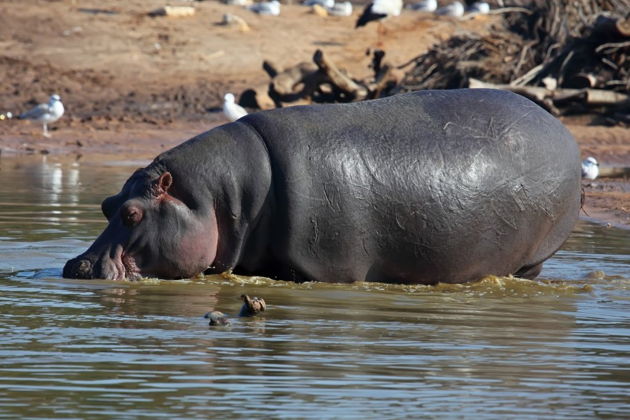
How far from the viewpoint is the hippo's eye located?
6.95 m

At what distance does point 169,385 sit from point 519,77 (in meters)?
12.6

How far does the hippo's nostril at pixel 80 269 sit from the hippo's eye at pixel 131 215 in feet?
0.97

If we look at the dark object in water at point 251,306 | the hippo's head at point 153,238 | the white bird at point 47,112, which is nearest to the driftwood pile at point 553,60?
the white bird at point 47,112

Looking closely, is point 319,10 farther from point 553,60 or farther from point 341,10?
point 553,60

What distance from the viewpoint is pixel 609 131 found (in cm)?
1602

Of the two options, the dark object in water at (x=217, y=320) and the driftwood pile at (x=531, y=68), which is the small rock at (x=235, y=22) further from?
the dark object in water at (x=217, y=320)

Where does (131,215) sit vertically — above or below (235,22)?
above

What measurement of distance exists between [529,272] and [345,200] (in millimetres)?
1263

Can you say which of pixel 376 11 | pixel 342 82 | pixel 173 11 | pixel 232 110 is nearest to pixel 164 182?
pixel 232 110

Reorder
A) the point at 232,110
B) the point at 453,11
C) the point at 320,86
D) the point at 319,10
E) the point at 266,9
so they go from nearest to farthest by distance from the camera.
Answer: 1. the point at 232,110
2. the point at 320,86
3. the point at 266,9
4. the point at 319,10
5. the point at 453,11

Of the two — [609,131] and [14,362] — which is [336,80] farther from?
[14,362]

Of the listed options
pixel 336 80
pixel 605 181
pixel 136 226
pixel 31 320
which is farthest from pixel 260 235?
pixel 336 80

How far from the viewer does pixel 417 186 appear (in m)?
7.16

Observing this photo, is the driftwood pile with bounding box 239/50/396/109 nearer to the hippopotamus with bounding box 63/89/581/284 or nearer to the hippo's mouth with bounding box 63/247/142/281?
the hippopotamus with bounding box 63/89/581/284
